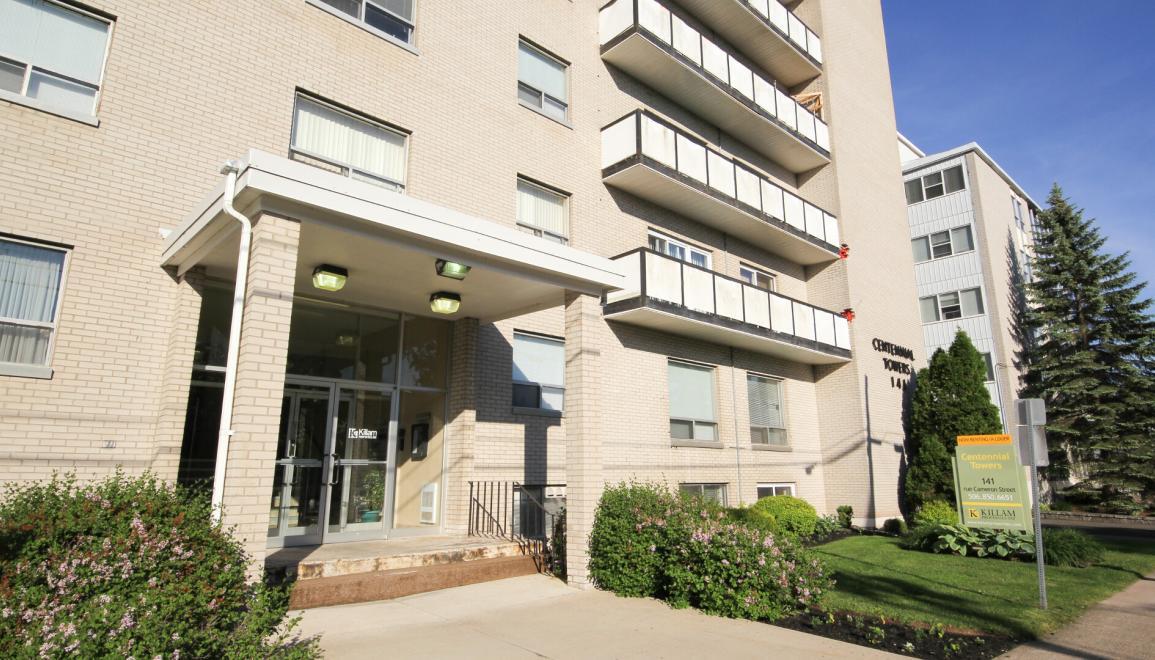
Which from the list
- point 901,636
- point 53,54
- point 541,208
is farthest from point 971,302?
point 53,54

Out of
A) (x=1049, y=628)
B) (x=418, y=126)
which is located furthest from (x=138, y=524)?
(x=1049, y=628)

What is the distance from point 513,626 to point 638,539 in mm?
2237

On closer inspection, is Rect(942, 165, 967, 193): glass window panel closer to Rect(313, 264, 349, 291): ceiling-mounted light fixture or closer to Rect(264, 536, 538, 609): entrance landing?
Rect(264, 536, 538, 609): entrance landing

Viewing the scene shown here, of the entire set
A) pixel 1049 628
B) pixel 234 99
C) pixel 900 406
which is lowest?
pixel 1049 628

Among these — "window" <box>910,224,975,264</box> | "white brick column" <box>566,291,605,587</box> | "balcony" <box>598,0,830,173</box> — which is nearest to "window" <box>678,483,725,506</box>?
"white brick column" <box>566,291,605,587</box>

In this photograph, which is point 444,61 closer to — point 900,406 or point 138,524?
point 138,524

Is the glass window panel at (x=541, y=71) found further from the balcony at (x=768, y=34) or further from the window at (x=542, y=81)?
the balcony at (x=768, y=34)

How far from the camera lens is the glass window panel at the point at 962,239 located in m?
31.5

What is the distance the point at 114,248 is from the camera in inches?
320

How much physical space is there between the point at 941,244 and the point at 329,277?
32.1m

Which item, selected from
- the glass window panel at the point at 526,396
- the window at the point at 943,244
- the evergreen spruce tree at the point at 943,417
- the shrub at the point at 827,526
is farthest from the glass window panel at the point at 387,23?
the window at the point at 943,244

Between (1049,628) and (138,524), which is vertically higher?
(138,524)

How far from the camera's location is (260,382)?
20.7ft

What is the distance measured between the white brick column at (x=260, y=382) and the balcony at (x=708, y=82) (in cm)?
1134
